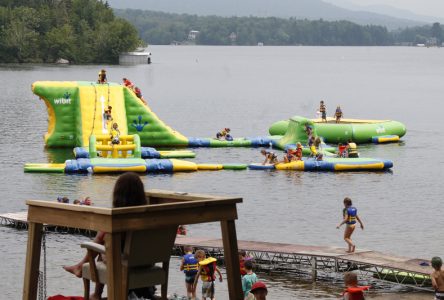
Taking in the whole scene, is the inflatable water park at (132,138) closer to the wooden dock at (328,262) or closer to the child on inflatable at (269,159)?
the child on inflatable at (269,159)

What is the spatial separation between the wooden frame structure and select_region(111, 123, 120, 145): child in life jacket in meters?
39.0

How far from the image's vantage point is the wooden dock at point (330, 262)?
89.2 ft

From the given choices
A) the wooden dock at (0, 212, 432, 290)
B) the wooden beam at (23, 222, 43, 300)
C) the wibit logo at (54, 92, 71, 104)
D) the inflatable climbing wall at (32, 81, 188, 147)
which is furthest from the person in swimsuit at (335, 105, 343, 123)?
the wooden beam at (23, 222, 43, 300)

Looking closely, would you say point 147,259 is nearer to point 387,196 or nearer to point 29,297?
point 29,297

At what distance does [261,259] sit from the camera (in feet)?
98.4

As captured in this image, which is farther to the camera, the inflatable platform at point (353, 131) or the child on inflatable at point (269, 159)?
the inflatable platform at point (353, 131)

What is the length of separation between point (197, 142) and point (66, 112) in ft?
28.6

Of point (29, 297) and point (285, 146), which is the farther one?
point (285, 146)

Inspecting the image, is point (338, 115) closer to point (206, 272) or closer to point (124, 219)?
point (206, 272)

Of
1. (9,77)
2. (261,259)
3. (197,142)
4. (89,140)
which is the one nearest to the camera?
(261,259)

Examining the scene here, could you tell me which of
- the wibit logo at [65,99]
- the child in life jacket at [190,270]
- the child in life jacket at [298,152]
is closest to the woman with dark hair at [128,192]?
the child in life jacket at [190,270]

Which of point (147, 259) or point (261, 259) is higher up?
point (147, 259)

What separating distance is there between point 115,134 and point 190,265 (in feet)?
100

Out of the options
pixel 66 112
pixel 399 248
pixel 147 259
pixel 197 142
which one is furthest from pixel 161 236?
pixel 197 142
